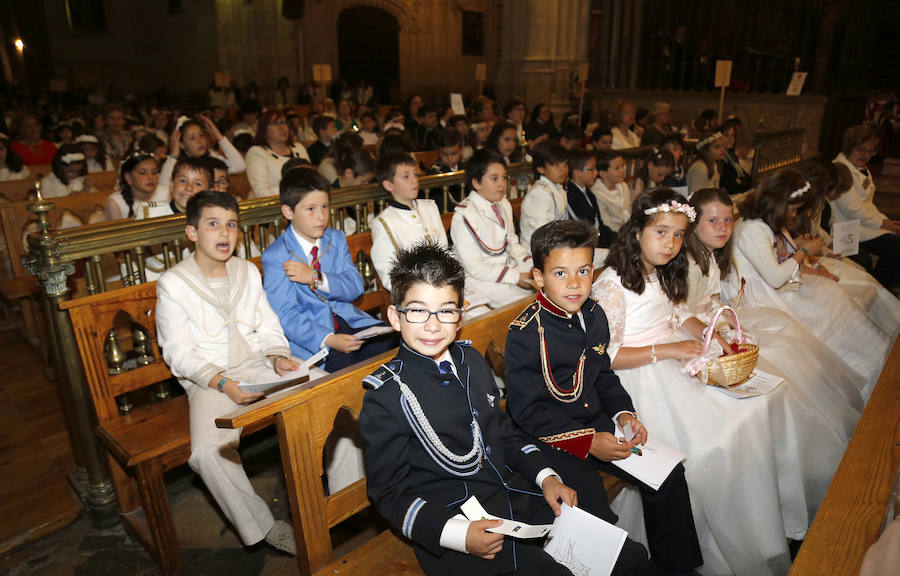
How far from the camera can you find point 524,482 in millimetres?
1920

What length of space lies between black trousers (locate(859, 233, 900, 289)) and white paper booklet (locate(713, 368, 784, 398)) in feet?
12.0

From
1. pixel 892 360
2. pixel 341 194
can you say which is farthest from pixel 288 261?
pixel 892 360

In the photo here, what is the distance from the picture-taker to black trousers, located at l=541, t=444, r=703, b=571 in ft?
6.97

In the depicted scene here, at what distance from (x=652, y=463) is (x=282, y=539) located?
154cm

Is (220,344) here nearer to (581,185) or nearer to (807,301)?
(581,185)

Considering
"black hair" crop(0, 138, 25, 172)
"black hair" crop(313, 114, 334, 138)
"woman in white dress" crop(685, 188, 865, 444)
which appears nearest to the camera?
"woman in white dress" crop(685, 188, 865, 444)

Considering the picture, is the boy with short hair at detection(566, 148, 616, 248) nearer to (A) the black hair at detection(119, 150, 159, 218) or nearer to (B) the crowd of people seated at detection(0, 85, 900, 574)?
(B) the crowd of people seated at detection(0, 85, 900, 574)

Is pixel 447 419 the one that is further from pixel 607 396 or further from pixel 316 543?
pixel 607 396

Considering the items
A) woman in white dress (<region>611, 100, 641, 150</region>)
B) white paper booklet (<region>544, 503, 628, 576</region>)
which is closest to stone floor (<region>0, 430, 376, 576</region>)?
white paper booklet (<region>544, 503, 628, 576</region>)

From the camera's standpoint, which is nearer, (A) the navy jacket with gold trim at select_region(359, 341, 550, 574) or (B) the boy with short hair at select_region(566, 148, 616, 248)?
(A) the navy jacket with gold trim at select_region(359, 341, 550, 574)

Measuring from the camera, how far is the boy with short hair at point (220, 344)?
237 cm

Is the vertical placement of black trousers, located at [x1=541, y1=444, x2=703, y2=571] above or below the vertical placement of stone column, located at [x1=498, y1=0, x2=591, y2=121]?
below

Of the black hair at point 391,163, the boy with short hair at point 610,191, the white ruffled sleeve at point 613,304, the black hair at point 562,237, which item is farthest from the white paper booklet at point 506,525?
the boy with short hair at point 610,191

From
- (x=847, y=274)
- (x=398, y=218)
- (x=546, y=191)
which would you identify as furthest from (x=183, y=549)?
(x=847, y=274)
